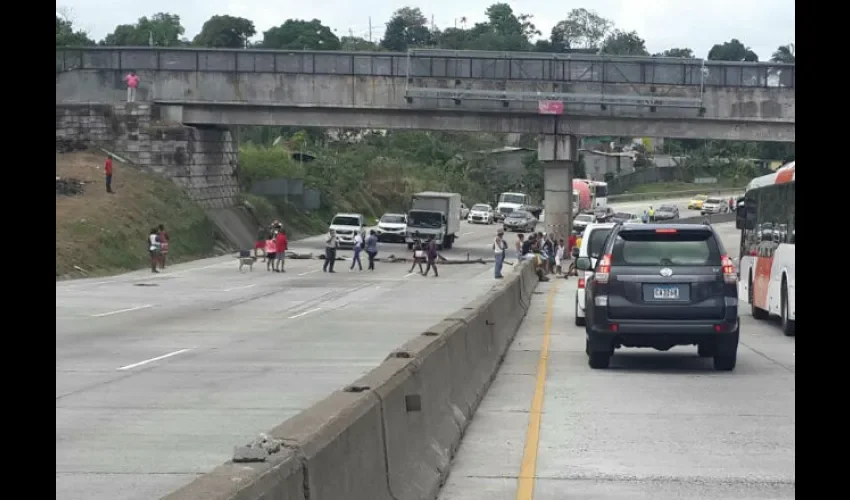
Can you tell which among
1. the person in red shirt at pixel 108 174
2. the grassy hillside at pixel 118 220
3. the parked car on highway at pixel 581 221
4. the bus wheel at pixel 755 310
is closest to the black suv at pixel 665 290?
the bus wheel at pixel 755 310

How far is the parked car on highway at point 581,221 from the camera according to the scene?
8956 cm

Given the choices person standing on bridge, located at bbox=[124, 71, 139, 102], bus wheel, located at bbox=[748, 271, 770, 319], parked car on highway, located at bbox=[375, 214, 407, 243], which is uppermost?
person standing on bridge, located at bbox=[124, 71, 139, 102]

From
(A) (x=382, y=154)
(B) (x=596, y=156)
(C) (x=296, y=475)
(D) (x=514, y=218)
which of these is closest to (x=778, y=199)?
(C) (x=296, y=475)

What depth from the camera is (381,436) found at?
8.69 metres

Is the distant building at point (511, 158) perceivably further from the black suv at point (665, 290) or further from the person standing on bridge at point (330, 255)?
A: the black suv at point (665, 290)

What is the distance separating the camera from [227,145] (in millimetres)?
71812

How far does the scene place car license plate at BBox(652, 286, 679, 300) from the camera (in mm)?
17891

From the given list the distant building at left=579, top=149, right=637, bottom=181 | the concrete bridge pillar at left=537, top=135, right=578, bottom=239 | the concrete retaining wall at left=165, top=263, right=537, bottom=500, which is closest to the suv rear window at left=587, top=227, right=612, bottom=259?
the concrete retaining wall at left=165, top=263, right=537, bottom=500

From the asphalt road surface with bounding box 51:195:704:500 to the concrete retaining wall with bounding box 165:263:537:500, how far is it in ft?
6.73

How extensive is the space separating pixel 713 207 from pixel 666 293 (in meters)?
105

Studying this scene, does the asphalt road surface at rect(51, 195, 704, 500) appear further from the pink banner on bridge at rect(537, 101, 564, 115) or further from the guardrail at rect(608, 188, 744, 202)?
the guardrail at rect(608, 188, 744, 202)

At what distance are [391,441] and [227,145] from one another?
64.0m
